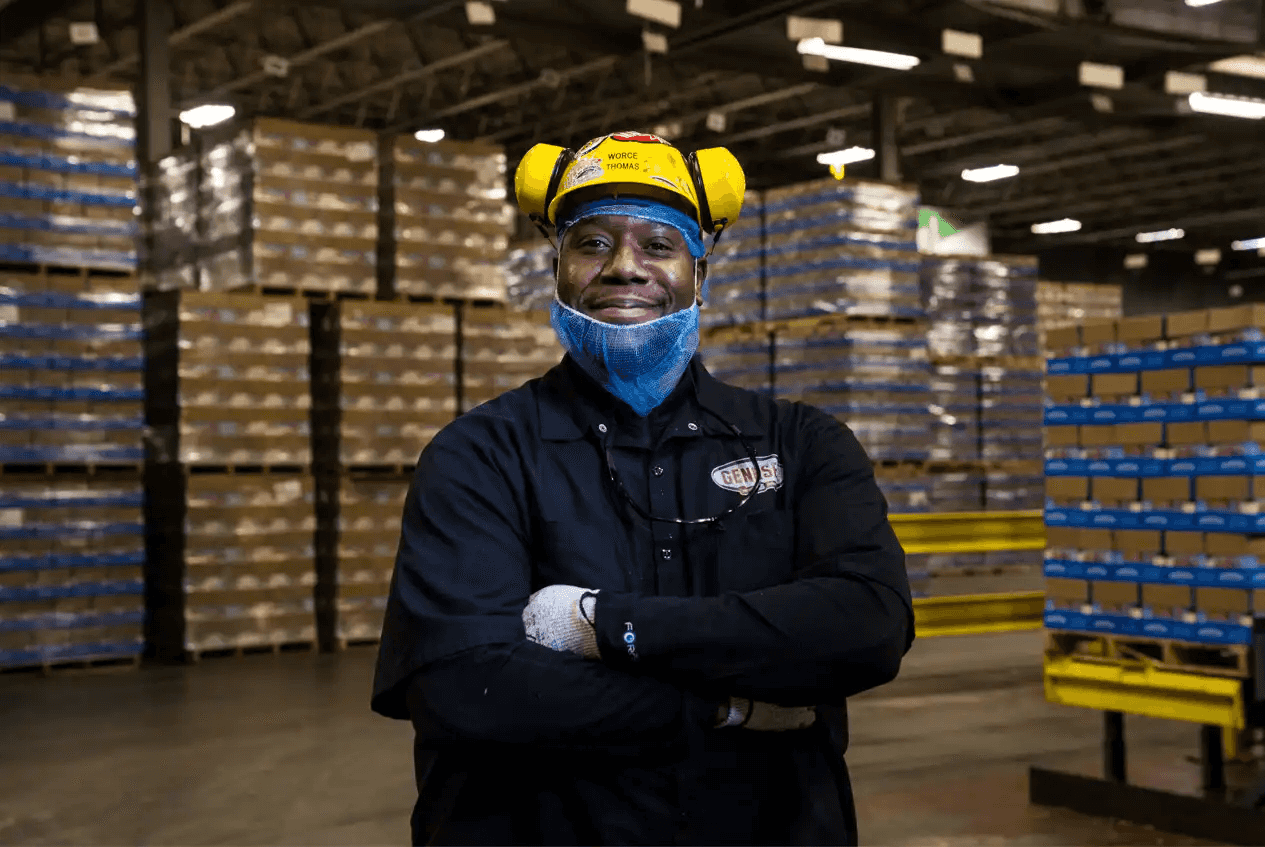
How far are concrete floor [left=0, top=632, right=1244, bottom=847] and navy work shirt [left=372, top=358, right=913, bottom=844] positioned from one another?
12.8 ft

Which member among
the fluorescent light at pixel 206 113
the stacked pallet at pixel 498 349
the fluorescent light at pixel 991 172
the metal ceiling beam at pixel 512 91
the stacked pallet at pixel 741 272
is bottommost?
the stacked pallet at pixel 498 349

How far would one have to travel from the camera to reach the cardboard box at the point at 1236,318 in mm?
6012

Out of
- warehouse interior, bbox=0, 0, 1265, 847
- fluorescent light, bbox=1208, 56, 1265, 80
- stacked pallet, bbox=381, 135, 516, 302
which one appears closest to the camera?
warehouse interior, bbox=0, 0, 1265, 847

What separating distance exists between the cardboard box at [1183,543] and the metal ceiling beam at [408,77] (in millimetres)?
12711

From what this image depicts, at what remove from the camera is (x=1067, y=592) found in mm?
6684

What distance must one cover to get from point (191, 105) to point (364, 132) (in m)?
10.0

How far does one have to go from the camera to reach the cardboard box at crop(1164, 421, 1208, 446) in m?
6.21

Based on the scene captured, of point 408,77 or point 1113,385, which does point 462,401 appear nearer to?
point 1113,385

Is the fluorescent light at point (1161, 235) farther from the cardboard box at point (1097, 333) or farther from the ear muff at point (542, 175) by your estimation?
the ear muff at point (542, 175)

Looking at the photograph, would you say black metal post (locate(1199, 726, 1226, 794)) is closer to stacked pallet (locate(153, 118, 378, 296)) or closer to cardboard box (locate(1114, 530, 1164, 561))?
cardboard box (locate(1114, 530, 1164, 561))

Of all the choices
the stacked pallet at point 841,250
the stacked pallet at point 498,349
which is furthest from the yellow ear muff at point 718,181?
the stacked pallet at point 841,250

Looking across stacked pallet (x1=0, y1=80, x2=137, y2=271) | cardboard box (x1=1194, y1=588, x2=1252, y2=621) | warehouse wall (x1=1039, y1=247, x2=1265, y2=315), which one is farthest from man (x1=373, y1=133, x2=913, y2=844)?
A: warehouse wall (x1=1039, y1=247, x2=1265, y2=315)

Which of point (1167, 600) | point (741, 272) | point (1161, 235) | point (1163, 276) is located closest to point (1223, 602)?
point (1167, 600)

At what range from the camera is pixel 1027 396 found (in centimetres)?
1727
